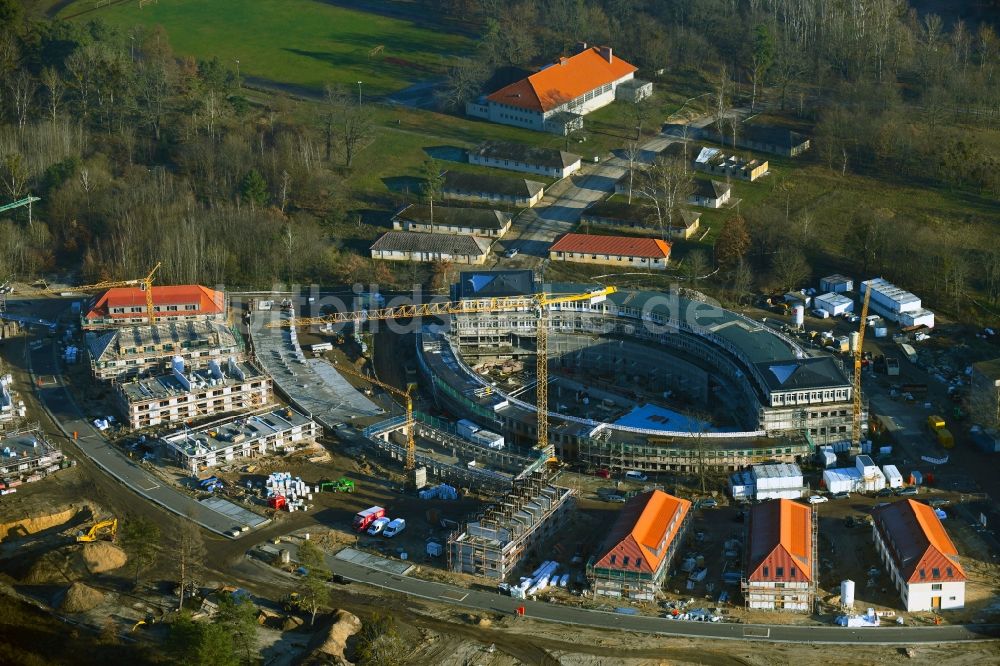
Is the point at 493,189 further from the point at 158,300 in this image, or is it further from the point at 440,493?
the point at 440,493

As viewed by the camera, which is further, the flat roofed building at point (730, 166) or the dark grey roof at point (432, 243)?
the flat roofed building at point (730, 166)

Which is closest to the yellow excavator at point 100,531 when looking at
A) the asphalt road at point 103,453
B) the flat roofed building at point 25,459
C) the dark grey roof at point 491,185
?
the asphalt road at point 103,453

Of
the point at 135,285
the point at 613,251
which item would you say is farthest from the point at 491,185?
the point at 135,285

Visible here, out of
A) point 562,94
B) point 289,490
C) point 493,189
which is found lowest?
point 289,490

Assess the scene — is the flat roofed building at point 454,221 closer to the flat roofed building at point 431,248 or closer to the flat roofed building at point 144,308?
the flat roofed building at point 431,248

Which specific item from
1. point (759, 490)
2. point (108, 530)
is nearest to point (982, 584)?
point (759, 490)

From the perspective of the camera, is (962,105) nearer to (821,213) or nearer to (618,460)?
(821,213)
